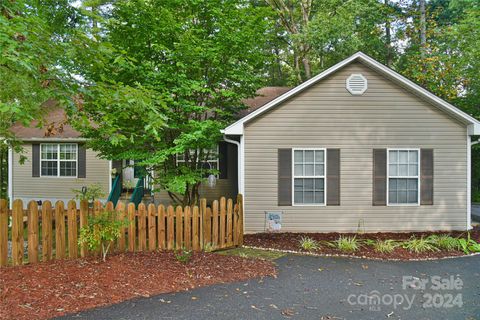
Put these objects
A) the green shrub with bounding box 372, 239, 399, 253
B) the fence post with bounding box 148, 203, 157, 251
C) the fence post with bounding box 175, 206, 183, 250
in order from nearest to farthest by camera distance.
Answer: the fence post with bounding box 148, 203, 157, 251 → the fence post with bounding box 175, 206, 183, 250 → the green shrub with bounding box 372, 239, 399, 253

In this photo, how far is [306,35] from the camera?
1672cm

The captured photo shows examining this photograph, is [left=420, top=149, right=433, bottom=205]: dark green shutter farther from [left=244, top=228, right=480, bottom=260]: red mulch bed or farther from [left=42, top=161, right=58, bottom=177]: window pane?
[left=42, top=161, right=58, bottom=177]: window pane

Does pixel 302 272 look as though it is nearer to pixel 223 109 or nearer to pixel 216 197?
pixel 223 109

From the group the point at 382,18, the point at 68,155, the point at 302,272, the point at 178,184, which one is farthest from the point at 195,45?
the point at 382,18

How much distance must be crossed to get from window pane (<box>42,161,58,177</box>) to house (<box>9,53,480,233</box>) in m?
8.45

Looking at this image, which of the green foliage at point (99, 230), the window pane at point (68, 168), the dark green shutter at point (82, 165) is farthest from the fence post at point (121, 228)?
the window pane at point (68, 168)

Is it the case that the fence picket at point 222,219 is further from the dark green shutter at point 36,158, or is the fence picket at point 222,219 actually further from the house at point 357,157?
the dark green shutter at point 36,158

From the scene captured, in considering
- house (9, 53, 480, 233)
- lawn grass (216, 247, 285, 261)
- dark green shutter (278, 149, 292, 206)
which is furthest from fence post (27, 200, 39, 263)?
dark green shutter (278, 149, 292, 206)

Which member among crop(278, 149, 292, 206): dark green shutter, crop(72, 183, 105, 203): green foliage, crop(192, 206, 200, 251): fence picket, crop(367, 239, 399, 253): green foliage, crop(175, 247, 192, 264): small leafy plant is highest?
crop(278, 149, 292, 206): dark green shutter

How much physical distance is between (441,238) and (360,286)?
13.3 ft

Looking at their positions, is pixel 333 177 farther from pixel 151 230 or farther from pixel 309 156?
pixel 151 230

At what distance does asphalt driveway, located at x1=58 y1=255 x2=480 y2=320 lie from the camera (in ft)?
13.8

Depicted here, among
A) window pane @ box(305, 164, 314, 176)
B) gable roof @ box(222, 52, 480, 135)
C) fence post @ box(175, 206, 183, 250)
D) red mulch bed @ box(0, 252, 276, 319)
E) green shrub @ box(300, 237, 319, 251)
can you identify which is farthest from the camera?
window pane @ box(305, 164, 314, 176)

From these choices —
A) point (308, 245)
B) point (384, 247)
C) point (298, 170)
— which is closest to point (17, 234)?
point (308, 245)
